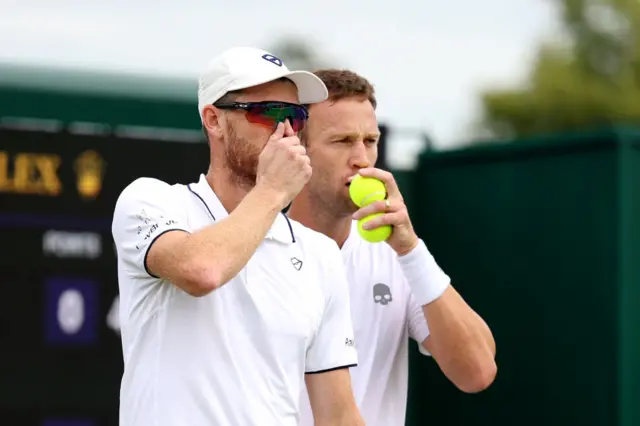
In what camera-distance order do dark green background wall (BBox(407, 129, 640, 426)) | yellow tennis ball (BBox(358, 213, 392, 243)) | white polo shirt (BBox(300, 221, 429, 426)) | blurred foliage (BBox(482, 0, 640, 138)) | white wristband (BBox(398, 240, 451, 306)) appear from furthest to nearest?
blurred foliage (BBox(482, 0, 640, 138)) < dark green background wall (BBox(407, 129, 640, 426)) < white polo shirt (BBox(300, 221, 429, 426)) < white wristband (BBox(398, 240, 451, 306)) < yellow tennis ball (BBox(358, 213, 392, 243))

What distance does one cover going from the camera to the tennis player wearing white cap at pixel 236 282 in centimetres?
324

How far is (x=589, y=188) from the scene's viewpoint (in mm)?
6559

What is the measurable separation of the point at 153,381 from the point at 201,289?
0.28 metres

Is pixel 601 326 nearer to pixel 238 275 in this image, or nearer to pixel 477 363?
pixel 477 363

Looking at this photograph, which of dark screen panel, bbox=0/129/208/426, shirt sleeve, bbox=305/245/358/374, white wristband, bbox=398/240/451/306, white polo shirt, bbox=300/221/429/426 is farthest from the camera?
dark screen panel, bbox=0/129/208/426

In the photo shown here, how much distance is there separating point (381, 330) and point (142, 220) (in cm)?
121

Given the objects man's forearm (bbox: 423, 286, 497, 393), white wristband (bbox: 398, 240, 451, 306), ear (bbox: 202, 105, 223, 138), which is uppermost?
ear (bbox: 202, 105, 223, 138)

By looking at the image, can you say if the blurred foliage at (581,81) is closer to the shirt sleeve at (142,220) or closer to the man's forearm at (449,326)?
the man's forearm at (449,326)

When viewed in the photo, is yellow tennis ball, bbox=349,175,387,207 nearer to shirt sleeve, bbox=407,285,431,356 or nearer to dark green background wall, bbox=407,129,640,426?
shirt sleeve, bbox=407,285,431,356

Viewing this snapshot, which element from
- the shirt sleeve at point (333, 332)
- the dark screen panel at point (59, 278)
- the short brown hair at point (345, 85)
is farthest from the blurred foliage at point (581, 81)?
the shirt sleeve at point (333, 332)

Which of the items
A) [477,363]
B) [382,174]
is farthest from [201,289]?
[477,363]

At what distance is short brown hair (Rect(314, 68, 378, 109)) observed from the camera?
434 centimetres

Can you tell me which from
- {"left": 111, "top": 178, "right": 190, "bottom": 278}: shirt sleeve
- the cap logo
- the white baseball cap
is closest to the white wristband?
the white baseball cap

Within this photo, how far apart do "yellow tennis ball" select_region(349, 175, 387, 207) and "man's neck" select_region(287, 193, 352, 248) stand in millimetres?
279
